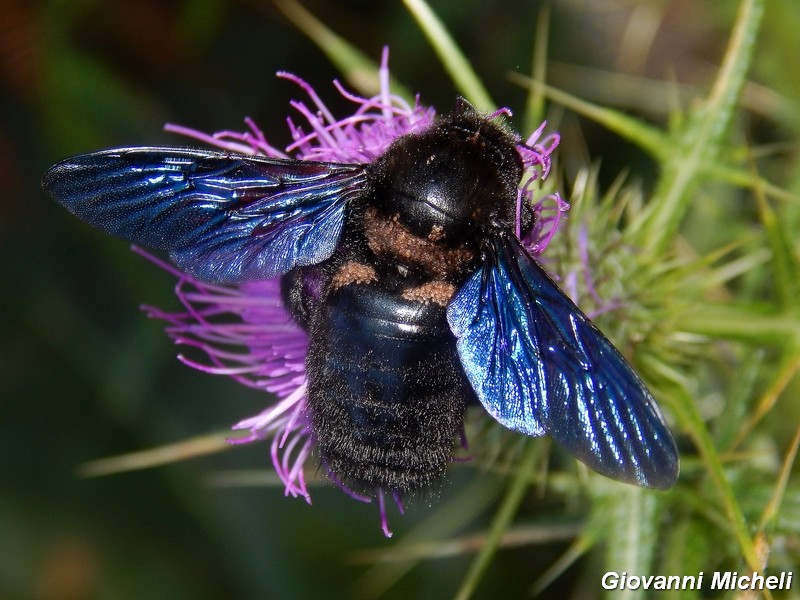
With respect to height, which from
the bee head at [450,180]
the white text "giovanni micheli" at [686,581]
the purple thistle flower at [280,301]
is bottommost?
the white text "giovanni micheli" at [686,581]

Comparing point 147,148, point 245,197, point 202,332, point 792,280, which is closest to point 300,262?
point 245,197

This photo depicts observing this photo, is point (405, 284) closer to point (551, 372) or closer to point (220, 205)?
point (551, 372)

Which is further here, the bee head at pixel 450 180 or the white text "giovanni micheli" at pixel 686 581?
the white text "giovanni micheli" at pixel 686 581

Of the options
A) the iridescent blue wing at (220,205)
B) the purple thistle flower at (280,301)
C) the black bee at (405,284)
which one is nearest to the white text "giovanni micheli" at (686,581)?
the purple thistle flower at (280,301)

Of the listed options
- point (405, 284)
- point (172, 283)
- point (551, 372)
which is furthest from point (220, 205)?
point (172, 283)

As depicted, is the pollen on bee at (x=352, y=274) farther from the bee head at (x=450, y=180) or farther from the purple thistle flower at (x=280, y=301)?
the purple thistle flower at (x=280, y=301)

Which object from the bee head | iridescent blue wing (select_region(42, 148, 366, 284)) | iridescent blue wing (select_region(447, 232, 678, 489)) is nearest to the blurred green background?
iridescent blue wing (select_region(42, 148, 366, 284))
